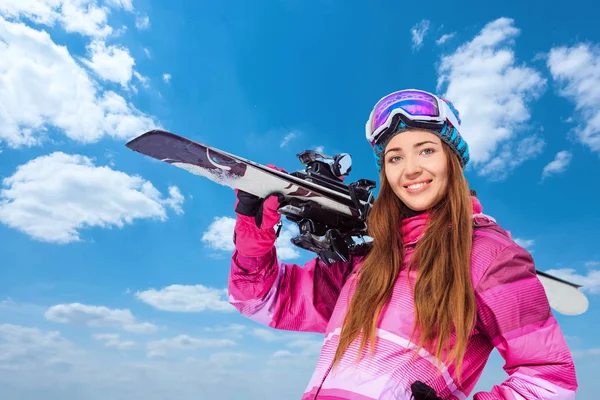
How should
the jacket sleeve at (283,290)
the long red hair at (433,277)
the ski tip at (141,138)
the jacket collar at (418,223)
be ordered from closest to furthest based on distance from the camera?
the long red hair at (433,277) < the jacket collar at (418,223) < the ski tip at (141,138) < the jacket sleeve at (283,290)

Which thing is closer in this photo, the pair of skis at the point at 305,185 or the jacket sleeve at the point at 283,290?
the pair of skis at the point at 305,185

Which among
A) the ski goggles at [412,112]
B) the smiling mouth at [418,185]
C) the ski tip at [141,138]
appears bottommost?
the smiling mouth at [418,185]

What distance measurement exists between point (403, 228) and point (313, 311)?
107 cm

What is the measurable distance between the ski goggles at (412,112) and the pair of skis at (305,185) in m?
0.65

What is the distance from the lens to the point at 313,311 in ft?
12.3

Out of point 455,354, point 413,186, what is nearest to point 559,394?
point 455,354

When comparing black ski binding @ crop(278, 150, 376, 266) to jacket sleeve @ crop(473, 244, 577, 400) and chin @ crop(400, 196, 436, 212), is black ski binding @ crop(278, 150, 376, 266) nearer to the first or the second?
chin @ crop(400, 196, 436, 212)

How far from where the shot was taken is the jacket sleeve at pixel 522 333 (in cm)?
244

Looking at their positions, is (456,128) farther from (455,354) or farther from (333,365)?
(333,365)

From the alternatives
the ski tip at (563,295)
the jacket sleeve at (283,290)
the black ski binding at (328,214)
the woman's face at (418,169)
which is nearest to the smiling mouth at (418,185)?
the woman's face at (418,169)

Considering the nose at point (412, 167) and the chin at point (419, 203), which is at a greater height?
the nose at point (412, 167)

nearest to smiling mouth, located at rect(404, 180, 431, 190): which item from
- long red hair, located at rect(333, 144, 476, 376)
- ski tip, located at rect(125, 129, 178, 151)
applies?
long red hair, located at rect(333, 144, 476, 376)

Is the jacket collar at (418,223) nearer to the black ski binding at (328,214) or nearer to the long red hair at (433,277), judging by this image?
the long red hair at (433,277)

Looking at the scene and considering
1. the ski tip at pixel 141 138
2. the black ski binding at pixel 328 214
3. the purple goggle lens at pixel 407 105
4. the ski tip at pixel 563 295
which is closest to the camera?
the purple goggle lens at pixel 407 105
